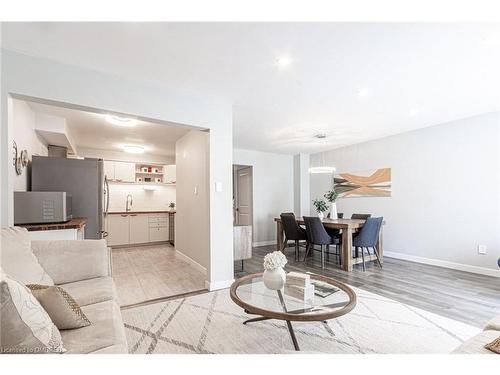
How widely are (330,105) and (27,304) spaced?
11.7 ft

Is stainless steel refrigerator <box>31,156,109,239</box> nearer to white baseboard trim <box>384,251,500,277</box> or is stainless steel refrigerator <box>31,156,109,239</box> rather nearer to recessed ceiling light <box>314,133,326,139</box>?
recessed ceiling light <box>314,133,326,139</box>

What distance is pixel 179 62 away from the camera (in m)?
2.34

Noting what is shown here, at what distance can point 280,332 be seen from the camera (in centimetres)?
206

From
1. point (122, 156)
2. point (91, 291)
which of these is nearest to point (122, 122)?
point (122, 156)

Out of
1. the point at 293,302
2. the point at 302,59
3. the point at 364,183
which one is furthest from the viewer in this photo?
the point at 364,183

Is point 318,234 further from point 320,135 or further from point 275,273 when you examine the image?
point 275,273

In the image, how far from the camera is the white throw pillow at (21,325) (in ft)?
2.83

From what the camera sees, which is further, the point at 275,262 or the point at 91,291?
the point at 275,262

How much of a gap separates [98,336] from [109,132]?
414 centimetres

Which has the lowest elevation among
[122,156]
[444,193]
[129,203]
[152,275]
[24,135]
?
[152,275]

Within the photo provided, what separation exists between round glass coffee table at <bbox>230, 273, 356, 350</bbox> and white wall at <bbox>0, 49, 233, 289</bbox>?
1.03 metres

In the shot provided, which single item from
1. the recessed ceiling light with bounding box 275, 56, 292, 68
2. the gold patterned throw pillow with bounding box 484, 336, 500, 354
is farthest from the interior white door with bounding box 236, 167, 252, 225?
the gold patterned throw pillow with bounding box 484, 336, 500, 354

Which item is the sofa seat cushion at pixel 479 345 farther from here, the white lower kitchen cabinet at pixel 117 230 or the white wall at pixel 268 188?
the white lower kitchen cabinet at pixel 117 230

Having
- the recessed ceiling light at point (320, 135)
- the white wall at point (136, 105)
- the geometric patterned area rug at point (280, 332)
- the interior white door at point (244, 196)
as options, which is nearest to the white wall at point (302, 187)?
the interior white door at point (244, 196)
